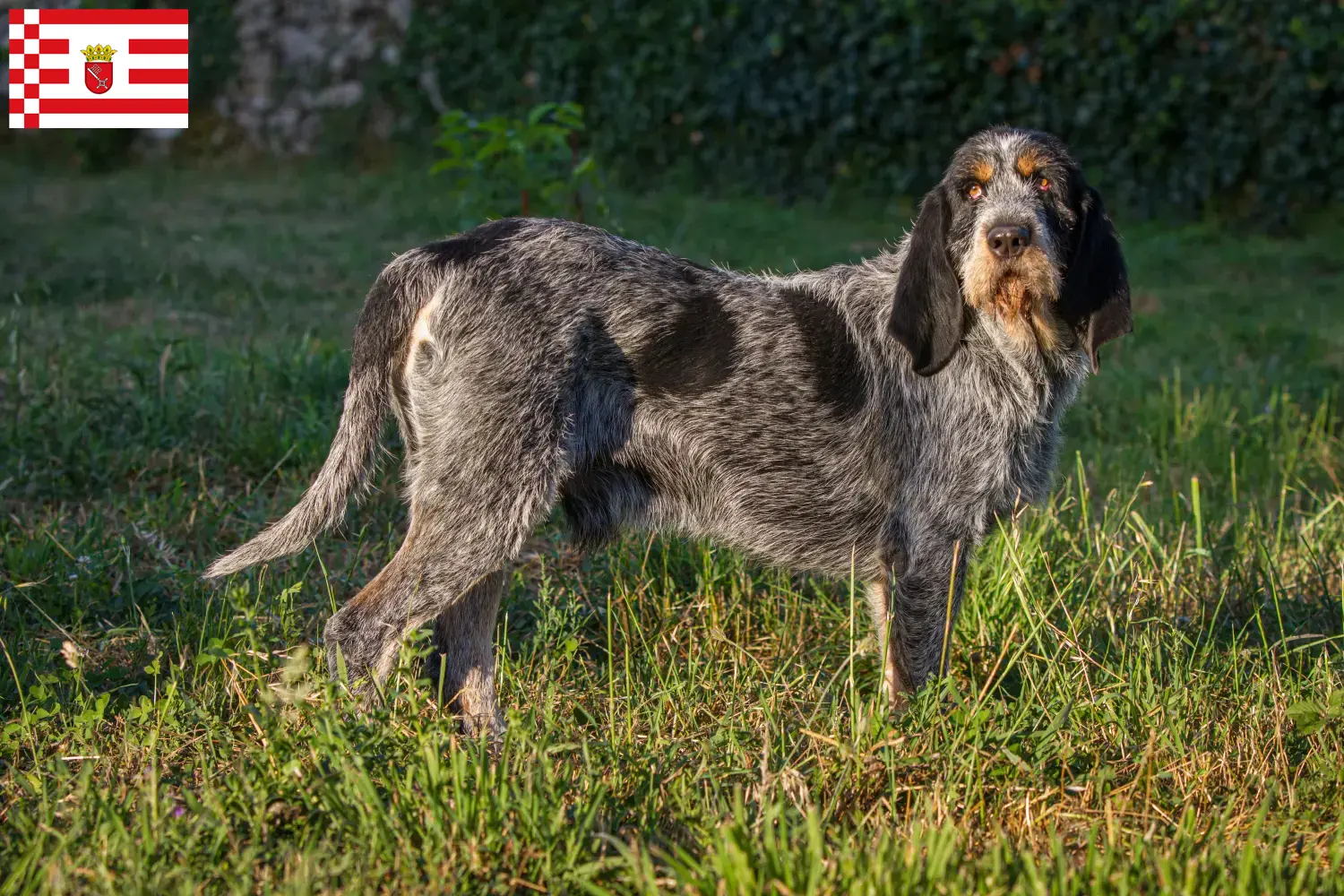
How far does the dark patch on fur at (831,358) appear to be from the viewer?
3863mm

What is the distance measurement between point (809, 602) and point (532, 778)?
1.73m

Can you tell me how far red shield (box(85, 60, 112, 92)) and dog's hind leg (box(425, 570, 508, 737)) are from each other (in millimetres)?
5974

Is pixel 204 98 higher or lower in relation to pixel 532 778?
higher

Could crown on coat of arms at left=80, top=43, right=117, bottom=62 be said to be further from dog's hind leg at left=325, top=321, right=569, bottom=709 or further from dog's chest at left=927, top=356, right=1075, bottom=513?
dog's chest at left=927, top=356, right=1075, bottom=513

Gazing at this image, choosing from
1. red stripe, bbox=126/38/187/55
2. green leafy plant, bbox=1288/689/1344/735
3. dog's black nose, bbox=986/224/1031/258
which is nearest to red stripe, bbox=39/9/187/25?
red stripe, bbox=126/38/187/55

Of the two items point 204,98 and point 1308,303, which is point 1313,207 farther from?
point 204,98

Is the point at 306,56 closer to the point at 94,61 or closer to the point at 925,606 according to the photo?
the point at 94,61

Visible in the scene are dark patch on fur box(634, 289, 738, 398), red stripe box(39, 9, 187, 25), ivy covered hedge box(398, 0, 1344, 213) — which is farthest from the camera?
ivy covered hedge box(398, 0, 1344, 213)

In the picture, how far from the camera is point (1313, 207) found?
10.1 metres

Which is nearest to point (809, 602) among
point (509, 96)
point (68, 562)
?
point (68, 562)

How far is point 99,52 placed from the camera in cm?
834

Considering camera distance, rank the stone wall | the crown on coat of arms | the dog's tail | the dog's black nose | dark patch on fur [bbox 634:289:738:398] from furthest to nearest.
Result: the stone wall → the crown on coat of arms → dark patch on fur [bbox 634:289:738:398] → the dog's tail → the dog's black nose

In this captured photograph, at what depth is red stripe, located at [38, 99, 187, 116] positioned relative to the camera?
869cm

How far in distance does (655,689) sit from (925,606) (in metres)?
0.78
